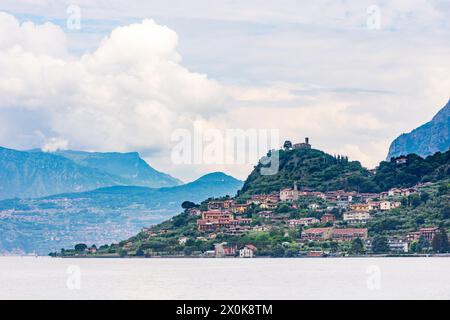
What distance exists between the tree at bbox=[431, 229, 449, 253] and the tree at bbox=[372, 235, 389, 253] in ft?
25.6

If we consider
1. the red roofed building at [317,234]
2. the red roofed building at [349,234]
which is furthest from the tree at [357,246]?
the red roofed building at [317,234]

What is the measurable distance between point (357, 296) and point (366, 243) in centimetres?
10993

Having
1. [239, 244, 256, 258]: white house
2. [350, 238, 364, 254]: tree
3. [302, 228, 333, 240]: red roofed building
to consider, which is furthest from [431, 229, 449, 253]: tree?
[239, 244, 256, 258]: white house

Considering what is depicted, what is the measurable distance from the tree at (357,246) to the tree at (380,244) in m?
1.93

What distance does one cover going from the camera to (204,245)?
18550cm

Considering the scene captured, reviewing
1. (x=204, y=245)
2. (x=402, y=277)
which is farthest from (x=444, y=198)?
(x=402, y=277)

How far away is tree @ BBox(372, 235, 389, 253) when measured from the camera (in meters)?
168

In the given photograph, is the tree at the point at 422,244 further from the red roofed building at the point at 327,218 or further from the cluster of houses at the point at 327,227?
the red roofed building at the point at 327,218

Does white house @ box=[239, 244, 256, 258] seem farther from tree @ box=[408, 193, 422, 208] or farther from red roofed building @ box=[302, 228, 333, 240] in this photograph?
tree @ box=[408, 193, 422, 208]

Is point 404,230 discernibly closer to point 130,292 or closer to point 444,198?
point 444,198

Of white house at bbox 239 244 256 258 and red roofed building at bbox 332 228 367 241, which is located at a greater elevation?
red roofed building at bbox 332 228 367 241

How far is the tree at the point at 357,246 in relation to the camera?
168m

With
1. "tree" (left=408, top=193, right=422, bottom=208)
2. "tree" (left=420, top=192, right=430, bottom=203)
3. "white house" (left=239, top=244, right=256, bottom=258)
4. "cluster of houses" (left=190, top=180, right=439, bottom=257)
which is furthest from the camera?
"tree" (left=420, top=192, right=430, bottom=203)
